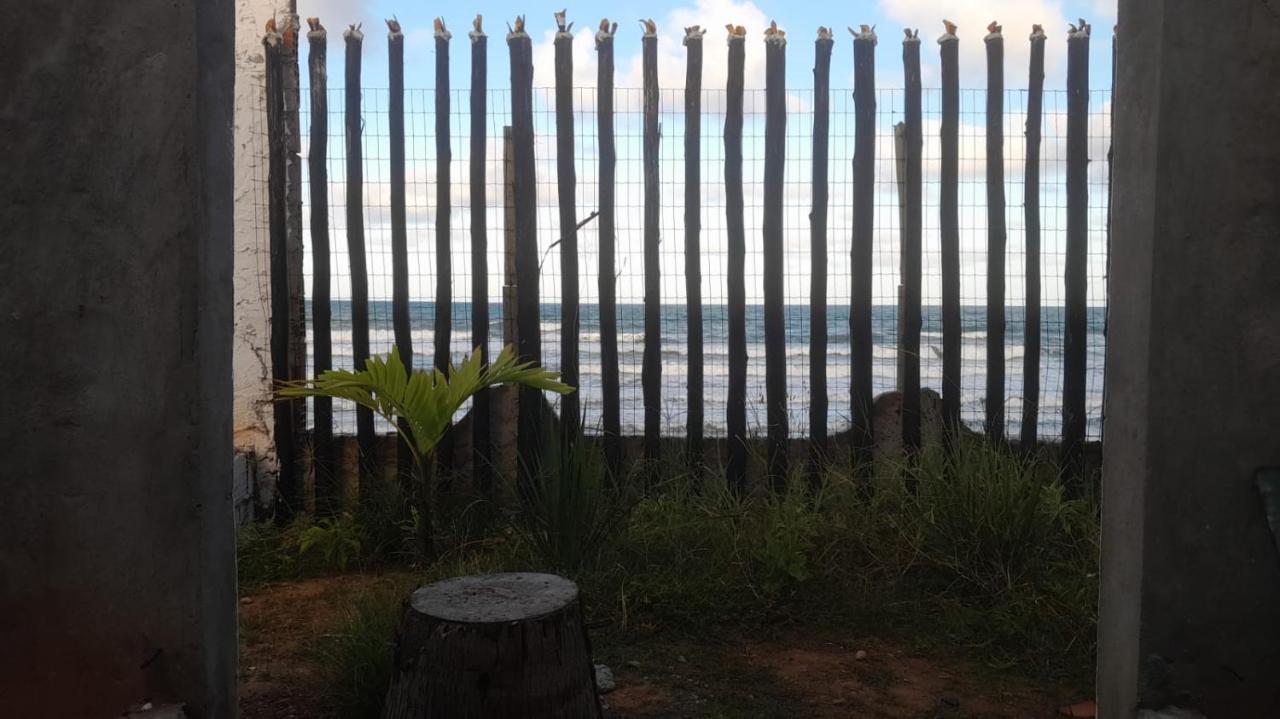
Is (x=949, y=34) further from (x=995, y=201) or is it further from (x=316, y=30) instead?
(x=316, y=30)

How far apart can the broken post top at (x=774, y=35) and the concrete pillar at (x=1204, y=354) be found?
279cm

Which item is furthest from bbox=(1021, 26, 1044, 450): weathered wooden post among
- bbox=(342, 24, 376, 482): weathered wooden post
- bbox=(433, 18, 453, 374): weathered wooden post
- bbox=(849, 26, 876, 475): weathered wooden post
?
bbox=(342, 24, 376, 482): weathered wooden post

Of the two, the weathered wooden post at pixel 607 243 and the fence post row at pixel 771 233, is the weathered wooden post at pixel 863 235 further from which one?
the weathered wooden post at pixel 607 243

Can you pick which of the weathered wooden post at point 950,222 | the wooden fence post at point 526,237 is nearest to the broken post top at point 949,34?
the weathered wooden post at point 950,222

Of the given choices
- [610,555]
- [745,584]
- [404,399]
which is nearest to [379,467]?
[404,399]

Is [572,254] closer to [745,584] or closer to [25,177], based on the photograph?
[745,584]

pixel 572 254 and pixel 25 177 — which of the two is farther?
pixel 572 254

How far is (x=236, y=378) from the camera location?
539 centimetres

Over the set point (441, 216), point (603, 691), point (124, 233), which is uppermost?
point (441, 216)

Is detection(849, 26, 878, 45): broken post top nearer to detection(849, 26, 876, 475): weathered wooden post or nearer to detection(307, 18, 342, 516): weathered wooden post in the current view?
detection(849, 26, 876, 475): weathered wooden post

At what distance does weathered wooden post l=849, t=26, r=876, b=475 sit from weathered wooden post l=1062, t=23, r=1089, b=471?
1009mm

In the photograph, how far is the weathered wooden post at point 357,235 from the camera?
5.21m

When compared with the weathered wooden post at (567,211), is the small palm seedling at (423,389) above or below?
below

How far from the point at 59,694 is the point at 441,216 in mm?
3261
